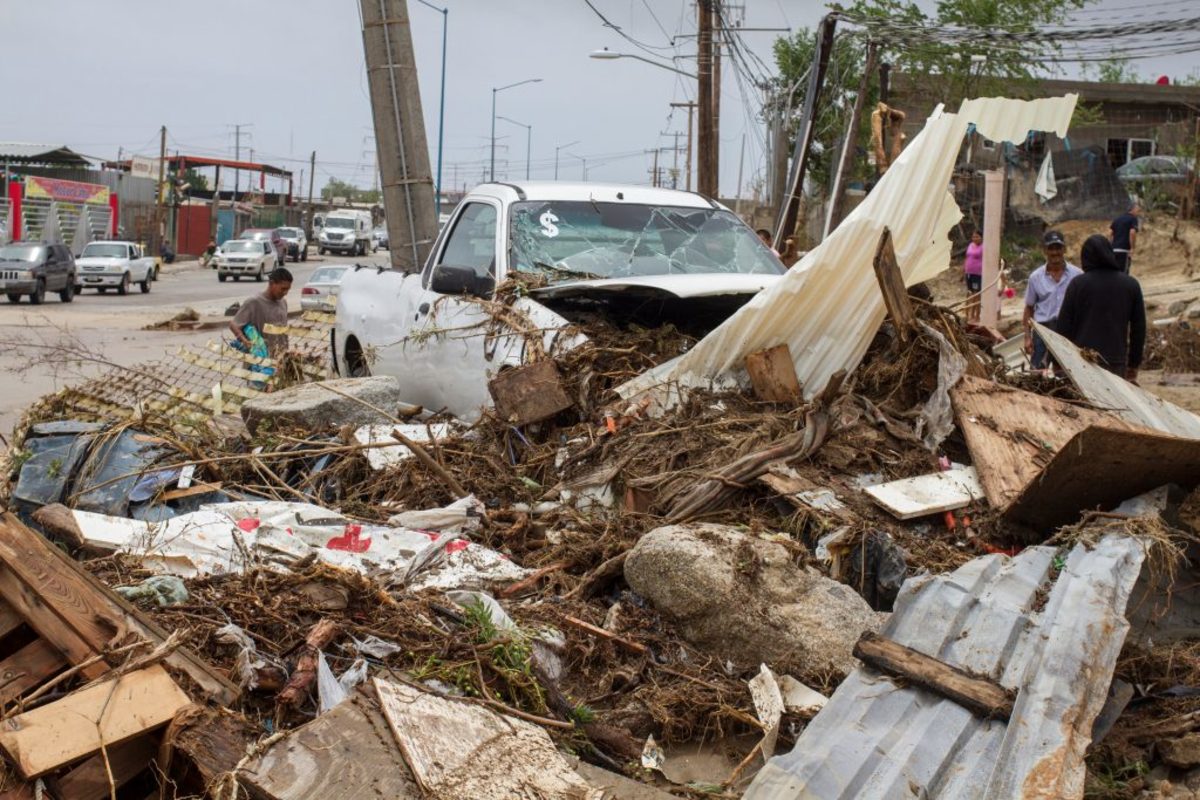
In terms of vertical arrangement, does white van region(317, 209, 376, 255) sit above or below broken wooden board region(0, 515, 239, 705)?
above

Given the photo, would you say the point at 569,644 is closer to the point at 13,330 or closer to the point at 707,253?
the point at 707,253

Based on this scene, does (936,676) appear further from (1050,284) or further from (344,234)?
(344,234)

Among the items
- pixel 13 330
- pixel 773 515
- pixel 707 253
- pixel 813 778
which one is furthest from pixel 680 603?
pixel 13 330

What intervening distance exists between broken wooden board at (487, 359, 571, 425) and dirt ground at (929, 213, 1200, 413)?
12301mm

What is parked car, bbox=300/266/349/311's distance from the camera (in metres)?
25.0

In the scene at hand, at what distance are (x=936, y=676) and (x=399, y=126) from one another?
10.3 metres

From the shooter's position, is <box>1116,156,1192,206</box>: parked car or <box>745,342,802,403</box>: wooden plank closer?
<box>745,342,802,403</box>: wooden plank

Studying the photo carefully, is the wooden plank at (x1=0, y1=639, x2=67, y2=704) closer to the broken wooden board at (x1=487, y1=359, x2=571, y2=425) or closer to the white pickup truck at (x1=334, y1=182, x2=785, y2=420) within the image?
the broken wooden board at (x1=487, y1=359, x2=571, y2=425)

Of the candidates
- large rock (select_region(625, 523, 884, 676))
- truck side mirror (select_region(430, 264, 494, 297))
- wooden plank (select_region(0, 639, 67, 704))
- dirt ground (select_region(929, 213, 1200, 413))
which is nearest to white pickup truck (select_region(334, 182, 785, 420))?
truck side mirror (select_region(430, 264, 494, 297))

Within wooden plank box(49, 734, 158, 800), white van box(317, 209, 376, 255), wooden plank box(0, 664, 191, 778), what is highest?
white van box(317, 209, 376, 255)

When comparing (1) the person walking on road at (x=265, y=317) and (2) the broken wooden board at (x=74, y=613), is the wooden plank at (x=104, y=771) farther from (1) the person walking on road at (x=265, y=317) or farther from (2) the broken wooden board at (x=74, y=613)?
(1) the person walking on road at (x=265, y=317)

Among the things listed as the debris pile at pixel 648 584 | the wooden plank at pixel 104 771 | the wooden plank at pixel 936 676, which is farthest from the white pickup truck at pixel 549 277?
the wooden plank at pixel 104 771

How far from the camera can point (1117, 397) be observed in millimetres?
6027

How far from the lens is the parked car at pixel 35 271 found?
2905cm
